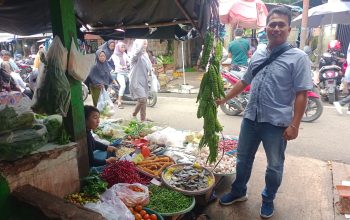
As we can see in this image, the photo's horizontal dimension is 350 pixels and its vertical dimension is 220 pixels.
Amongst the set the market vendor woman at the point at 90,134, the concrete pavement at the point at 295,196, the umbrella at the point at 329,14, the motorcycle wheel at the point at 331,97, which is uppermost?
the umbrella at the point at 329,14

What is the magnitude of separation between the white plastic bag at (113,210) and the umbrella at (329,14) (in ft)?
29.9

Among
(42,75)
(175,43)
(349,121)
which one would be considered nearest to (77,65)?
(42,75)

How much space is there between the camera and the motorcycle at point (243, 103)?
7113 millimetres

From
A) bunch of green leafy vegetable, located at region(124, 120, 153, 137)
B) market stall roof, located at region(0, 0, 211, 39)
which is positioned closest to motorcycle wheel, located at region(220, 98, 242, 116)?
bunch of green leafy vegetable, located at region(124, 120, 153, 137)

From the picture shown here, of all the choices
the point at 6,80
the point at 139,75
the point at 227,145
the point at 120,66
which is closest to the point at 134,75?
the point at 139,75

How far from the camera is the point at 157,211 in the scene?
317 cm

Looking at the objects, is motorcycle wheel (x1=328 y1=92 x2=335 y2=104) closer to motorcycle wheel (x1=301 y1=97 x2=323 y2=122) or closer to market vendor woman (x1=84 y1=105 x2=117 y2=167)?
motorcycle wheel (x1=301 y1=97 x2=323 y2=122)

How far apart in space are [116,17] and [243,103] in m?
4.37

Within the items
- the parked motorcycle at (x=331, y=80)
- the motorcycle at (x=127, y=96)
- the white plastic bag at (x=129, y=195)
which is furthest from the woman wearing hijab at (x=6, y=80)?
the parked motorcycle at (x=331, y=80)

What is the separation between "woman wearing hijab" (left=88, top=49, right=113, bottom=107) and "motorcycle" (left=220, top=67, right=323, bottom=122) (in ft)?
10.2

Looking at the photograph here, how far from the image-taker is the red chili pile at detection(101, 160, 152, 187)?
3.46 m

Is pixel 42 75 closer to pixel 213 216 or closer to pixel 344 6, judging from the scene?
pixel 213 216

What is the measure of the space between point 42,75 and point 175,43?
41.9 ft

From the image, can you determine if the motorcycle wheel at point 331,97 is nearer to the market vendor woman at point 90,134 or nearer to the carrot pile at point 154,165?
the carrot pile at point 154,165
